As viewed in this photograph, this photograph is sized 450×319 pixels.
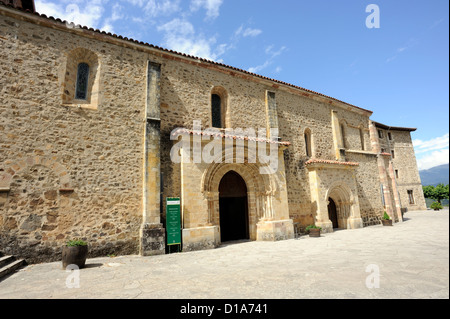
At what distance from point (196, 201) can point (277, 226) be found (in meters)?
3.87

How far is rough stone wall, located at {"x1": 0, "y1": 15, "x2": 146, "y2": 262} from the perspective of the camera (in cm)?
697

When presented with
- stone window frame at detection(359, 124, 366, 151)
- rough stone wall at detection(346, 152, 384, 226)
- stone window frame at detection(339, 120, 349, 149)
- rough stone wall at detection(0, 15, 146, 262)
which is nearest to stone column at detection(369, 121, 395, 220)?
rough stone wall at detection(346, 152, 384, 226)

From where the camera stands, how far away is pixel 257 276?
493 centimetres

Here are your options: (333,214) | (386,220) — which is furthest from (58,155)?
(386,220)

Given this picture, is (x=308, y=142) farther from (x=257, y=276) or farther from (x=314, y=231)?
(x=257, y=276)

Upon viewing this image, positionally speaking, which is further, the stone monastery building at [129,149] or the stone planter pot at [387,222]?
the stone planter pot at [387,222]

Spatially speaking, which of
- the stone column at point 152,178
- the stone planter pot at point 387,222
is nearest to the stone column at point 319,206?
the stone planter pot at point 387,222

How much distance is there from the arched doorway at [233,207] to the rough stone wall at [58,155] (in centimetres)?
394

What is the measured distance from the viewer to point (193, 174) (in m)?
9.08

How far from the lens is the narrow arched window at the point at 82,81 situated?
8609 mm

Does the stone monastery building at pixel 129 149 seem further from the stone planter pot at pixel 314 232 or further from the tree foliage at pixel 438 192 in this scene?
the tree foliage at pixel 438 192

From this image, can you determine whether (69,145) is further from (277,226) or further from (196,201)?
(277,226)

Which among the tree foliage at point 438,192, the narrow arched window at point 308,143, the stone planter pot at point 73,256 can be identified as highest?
the narrow arched window at point 308,143
